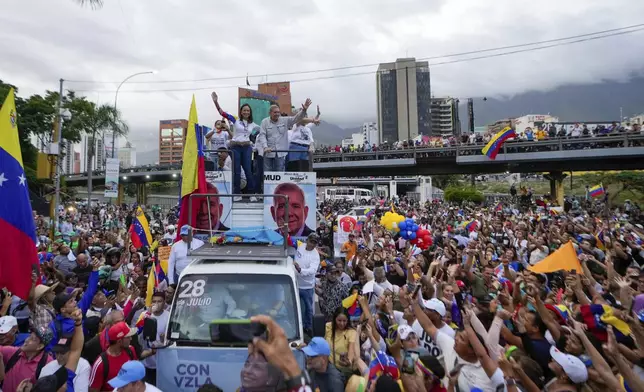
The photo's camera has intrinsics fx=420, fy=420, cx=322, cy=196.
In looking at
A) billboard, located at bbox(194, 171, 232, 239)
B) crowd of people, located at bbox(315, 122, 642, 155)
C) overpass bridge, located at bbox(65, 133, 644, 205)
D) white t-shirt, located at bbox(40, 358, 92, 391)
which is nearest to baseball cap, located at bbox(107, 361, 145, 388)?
white t-shirt, located at bbox(40, 358, 92, 391)

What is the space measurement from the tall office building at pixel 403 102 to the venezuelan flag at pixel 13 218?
150489 millimetres

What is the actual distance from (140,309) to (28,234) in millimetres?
1818

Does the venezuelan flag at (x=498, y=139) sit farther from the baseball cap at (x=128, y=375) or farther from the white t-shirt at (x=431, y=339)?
the baseball cap at (x=128, y=375)

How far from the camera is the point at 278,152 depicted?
816 centimetres

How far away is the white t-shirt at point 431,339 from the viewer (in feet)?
14.7

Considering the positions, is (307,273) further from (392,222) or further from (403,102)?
(403,102)

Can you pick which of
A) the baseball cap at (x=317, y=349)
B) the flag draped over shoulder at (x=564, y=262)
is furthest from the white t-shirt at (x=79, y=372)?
the flag draped over shoulder at (x=564, y=262)

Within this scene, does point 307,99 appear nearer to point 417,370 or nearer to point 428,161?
point 417,370

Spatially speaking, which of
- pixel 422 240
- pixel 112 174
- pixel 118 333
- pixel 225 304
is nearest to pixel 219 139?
pixel 225 304

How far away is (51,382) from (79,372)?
1.88ft

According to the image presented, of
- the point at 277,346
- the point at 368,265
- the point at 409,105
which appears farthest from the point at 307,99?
the point at 409,105

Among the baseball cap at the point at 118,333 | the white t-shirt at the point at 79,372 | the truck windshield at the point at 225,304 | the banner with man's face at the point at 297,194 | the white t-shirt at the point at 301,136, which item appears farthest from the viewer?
the white t-shirt at the point at 301,136

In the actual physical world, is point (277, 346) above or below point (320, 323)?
above

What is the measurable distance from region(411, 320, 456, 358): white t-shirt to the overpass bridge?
1159 inches
